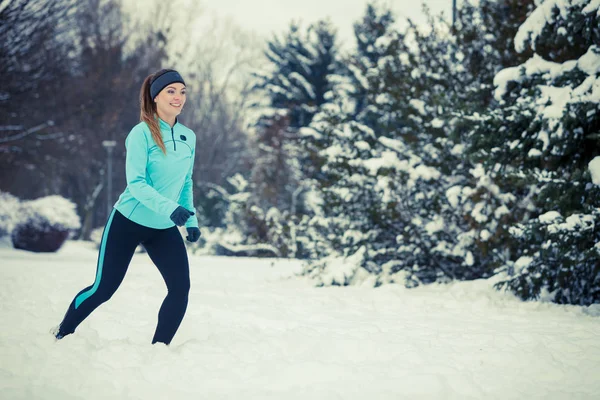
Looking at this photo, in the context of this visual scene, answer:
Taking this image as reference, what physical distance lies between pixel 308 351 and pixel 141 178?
5.08 feet

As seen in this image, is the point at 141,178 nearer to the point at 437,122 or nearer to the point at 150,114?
the point at 150,114

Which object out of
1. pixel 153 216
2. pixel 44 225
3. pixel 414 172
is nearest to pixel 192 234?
pixel 153 216

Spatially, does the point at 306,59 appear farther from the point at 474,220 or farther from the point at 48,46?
the point at 474,220

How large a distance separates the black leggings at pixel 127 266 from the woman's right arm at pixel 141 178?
0.91 feet

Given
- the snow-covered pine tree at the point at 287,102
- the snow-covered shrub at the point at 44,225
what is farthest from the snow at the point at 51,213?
the snow-covered pine tree at the point at 287,102

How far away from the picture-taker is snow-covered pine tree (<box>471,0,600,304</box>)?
16.9 ft

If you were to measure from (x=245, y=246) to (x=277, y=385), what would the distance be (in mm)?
14453

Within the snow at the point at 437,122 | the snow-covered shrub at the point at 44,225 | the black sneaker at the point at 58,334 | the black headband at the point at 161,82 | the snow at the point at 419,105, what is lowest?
the snow-covered shrub at the point at 44,225

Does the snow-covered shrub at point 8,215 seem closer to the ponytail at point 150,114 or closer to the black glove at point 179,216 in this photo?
the ponytail at point 150,114

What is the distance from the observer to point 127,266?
3496mm

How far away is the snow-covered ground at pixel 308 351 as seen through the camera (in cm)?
296

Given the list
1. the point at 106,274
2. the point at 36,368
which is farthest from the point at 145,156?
the point at 36,368

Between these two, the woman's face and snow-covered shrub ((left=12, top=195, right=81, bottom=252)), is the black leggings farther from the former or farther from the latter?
snow-covered shrub ((left=12, top=195, right=81, bottom=252))

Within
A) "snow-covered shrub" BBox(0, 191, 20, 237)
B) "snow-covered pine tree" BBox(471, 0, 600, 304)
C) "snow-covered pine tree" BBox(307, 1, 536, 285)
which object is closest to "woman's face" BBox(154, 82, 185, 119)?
"snow-covered pine tree" BBox(471, 0, 600, 304)
